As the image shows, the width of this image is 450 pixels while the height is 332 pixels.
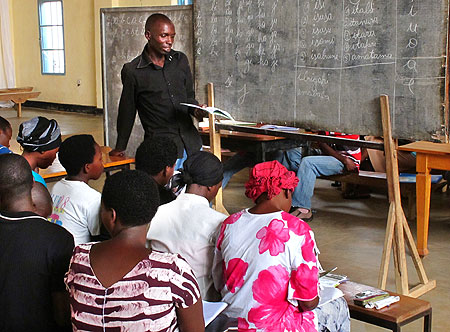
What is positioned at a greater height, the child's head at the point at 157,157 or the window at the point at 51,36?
the window at the point at 51,36

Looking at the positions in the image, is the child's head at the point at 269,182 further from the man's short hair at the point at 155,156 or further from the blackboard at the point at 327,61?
the blackboard at the point at 327,61

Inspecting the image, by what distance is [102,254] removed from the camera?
1.89m

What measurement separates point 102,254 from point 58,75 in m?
13.9

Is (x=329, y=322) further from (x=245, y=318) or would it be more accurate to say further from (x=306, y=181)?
(x=306, y=181)

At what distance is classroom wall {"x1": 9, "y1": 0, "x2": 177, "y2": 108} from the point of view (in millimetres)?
13758

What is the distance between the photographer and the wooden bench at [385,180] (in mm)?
5676

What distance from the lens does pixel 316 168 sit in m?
5.93

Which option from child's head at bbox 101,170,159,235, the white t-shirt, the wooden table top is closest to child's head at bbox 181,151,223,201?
the white t-shirt

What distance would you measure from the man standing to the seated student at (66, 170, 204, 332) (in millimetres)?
2324

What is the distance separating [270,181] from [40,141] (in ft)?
4.85

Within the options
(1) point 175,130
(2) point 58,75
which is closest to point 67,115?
(2) point 58,75

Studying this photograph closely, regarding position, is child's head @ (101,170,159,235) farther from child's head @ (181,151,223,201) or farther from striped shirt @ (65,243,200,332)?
child's head @ (181,151,223,201)

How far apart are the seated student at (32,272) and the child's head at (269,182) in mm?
742

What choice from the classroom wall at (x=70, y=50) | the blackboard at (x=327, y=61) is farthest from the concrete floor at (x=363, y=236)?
the classroom wall at (x=70, y=50)
